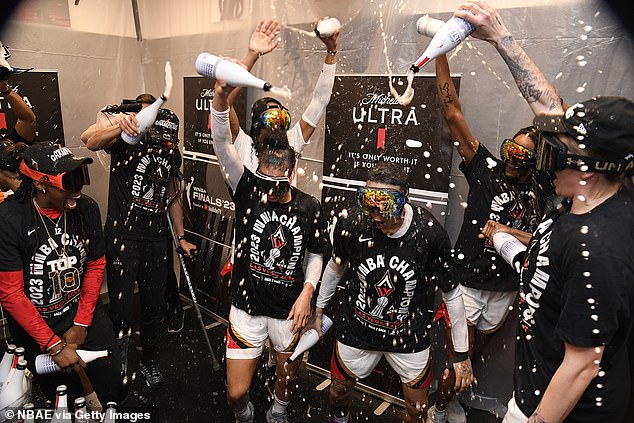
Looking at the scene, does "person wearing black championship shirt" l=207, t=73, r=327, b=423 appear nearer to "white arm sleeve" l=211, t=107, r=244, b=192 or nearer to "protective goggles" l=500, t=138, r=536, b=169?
"white arm sleeve" l=211, t=107, r=244, b=192

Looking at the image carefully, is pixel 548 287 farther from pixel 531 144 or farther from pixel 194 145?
pixel 194 145

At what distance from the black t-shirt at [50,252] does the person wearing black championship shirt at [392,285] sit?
4.62 ft

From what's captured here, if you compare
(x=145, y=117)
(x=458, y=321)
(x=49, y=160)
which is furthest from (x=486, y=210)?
(x=49, y=160)

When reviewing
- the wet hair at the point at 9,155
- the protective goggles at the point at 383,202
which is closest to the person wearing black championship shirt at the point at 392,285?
the protective goggles at the point at 383,202

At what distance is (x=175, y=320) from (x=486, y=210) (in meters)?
3.02

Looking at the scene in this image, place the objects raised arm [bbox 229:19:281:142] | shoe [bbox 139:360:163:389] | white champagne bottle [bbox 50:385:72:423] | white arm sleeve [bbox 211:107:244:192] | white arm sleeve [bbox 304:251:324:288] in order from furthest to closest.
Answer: shoe [bbox 139:360:163:389], white arm sleeve [bbox 304:251:324:288], raised arm [bbox 229:19:281:142], white arm sleeve [bbox 211:107:244:192], white champagne bottle [bbox 50:385:72:423]

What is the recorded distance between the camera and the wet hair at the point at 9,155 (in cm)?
309

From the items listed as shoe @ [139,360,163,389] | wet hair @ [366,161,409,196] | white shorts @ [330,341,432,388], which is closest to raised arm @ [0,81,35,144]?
shoe @ [139,360,163,389]

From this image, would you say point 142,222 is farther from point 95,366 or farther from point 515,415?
point 515,415

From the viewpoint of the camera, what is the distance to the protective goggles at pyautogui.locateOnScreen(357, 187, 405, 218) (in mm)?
2195

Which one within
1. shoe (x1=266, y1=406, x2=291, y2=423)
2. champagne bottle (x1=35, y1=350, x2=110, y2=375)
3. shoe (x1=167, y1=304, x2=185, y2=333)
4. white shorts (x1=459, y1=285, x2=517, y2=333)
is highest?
white shorts (x1=459, y1=285, x2=517, y2=333)

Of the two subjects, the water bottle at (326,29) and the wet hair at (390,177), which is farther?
the water bottle at (326,29)

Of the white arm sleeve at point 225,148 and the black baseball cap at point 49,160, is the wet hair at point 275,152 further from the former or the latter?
the black baseball cap at point 49,160

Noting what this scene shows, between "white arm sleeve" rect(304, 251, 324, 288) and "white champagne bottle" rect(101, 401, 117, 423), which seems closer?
"white champagne bottle" rect(101, 401, 117, 423)
